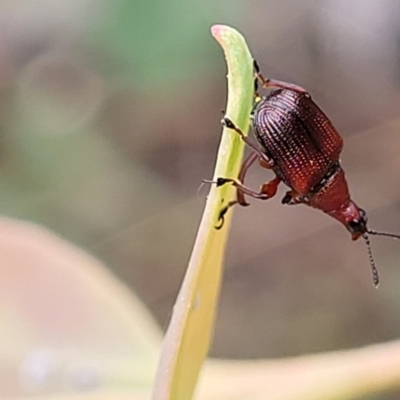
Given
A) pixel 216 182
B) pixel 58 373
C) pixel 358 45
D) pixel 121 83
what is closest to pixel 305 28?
pixel 358 45

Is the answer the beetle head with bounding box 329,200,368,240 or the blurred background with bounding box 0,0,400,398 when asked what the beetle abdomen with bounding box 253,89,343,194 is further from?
the blurred background with bounding box 0,0,400,398

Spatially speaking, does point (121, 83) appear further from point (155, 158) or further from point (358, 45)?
point (358, 45)

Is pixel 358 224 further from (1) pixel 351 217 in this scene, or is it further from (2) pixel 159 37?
(2) pixel 159 37

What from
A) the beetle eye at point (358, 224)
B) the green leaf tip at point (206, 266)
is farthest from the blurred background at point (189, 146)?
the green leaf tip at point (206, 266)

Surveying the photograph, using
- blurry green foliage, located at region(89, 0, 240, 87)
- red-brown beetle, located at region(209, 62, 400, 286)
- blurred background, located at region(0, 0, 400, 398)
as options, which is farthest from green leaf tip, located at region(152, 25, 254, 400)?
blurry green foliage, located at region(89, 0, 240, 87)

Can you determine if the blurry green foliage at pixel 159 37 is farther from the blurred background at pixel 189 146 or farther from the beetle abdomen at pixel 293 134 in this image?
the beetle abdomen at pixel 293 134

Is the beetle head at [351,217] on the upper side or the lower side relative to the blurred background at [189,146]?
lower
